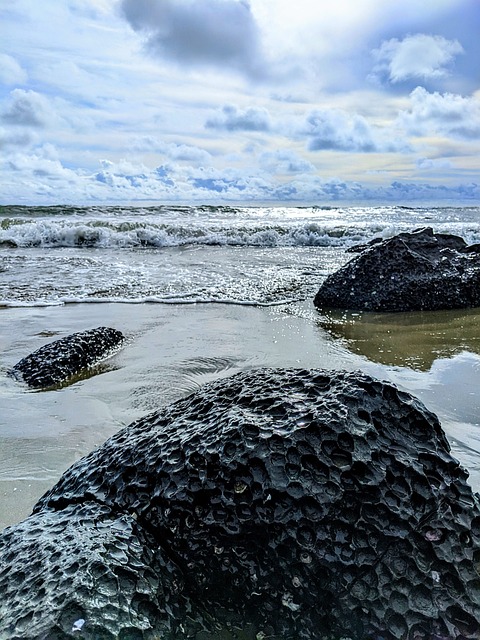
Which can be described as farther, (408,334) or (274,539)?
(408,334)

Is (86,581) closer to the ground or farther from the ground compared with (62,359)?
farther from the ground

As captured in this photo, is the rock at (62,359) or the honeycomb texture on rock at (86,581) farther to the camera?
the rock at (62,359)

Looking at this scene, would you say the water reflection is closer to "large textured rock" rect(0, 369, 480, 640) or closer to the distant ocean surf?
the distant ocean surf

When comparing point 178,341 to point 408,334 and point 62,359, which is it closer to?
point 62,359

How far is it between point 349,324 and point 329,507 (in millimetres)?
4434

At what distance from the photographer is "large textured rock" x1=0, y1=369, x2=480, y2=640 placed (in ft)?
4.95

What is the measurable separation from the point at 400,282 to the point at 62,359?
14.1 ft

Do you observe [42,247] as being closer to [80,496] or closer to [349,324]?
[349,324]

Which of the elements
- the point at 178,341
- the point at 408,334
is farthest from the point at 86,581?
the point at 408,334

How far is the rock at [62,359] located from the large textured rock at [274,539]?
2.37 meters

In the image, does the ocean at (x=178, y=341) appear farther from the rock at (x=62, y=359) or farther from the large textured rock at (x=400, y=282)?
the large textured rock at (x=400, y=282)

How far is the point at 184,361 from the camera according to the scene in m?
4.48

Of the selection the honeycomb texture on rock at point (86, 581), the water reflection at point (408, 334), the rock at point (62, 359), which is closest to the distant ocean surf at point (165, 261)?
the water reflection at point (408, 334)

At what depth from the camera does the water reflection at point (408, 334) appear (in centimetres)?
465
